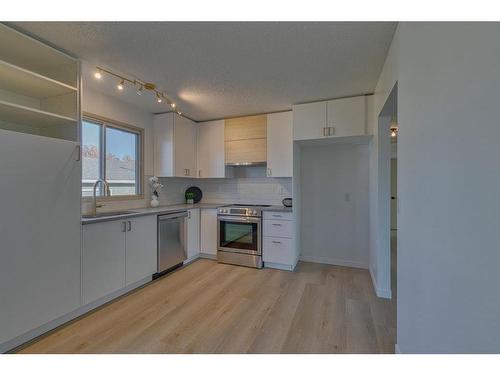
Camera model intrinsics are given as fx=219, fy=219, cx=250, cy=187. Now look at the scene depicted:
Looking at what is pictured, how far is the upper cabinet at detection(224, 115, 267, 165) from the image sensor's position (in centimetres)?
352

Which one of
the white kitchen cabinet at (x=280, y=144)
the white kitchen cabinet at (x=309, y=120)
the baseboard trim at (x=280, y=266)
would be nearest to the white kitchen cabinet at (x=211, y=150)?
the white kitchen cabinet at (x=280, y=144)

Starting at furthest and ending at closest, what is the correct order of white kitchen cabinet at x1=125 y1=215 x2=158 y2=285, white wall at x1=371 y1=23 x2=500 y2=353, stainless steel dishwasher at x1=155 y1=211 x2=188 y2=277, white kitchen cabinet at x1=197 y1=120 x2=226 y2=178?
white kitchen cabinet at x1=197 y1=120 x2=226 y2=178
stainless steel dishwasher at x1=155 y1=211 x2=188 y2=277
white kitchen cabinet at x1=125 y1=215 x2=158 y2=285
white wall at x1=371 y1=23 x2=500 y2=353

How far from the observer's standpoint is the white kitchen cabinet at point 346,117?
9.19 ft

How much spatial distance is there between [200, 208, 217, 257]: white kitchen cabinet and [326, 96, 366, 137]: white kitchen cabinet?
219cm

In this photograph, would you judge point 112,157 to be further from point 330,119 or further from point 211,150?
point 330,119

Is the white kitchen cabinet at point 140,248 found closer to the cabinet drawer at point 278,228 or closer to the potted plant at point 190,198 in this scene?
the potted plant at point 190,198

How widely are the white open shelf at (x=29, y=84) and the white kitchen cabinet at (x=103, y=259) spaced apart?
1.28m

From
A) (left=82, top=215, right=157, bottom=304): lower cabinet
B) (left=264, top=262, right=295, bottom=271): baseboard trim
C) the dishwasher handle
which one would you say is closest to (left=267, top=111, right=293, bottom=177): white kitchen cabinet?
(left=264, top=262, right=295, bottom=271): baseboard trim

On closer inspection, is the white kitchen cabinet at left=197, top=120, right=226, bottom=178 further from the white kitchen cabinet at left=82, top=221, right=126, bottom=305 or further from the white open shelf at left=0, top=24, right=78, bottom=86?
the white open shelf at left=0, top=24, right=78, bottom=86

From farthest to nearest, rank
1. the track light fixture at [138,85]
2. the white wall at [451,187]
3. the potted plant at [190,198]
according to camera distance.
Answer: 1. the potted plant at [190,198]
2. the track light fixture at [138,85]
3. the white wall at [451,187]

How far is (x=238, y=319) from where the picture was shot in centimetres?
202

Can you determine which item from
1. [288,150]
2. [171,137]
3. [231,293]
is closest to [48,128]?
[171,137]

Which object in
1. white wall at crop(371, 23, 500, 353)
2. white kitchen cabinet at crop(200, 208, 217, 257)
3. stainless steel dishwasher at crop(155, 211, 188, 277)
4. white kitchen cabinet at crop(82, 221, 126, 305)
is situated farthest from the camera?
white kitchen cabinet at crop(200, 208, 217, 257)

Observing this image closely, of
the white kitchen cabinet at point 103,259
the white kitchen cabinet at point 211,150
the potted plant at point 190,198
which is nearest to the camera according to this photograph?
the white kitchen cabinet at point 103,259
